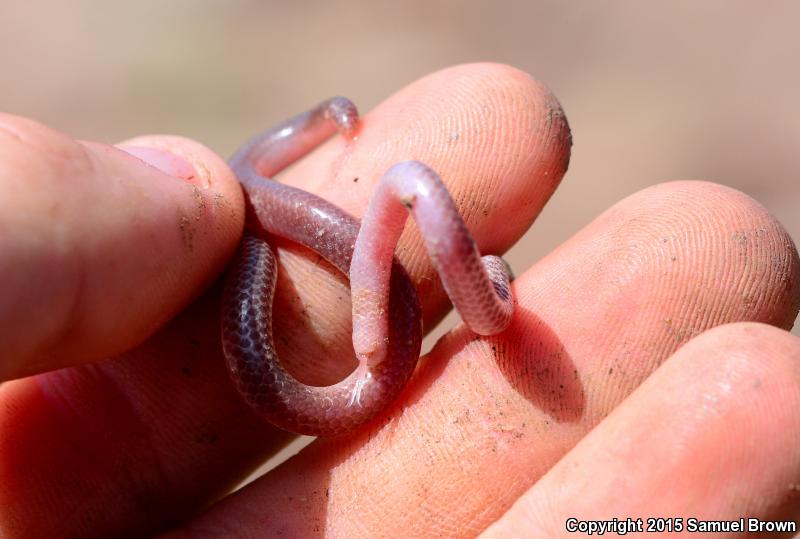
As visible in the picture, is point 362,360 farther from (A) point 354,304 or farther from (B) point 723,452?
(B) point 723,452

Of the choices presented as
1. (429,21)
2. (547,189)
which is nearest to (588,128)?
(429,21)

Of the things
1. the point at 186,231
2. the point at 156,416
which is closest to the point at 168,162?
the point at 186,231

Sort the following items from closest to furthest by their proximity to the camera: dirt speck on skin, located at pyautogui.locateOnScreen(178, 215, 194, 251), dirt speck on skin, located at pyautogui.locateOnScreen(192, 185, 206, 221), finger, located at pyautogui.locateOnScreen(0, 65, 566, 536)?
1. dirt speck on skin, located at pyautogui.locateOnScreen(178, 215, 194, 251)
2. dirt speck on skin, located at pyautogui.locateOnScreen(192, 185, 206, 221)
3. finger, located at pyautogui.locateOnScreen(0, 65, 566, 536)

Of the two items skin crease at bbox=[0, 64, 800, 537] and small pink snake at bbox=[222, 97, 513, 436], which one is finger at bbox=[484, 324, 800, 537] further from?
small pink snake at bbox=[222, 97, 513, 436]

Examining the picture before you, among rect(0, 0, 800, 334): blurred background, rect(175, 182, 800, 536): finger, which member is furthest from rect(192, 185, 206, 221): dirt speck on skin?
rect(0, 0, 800, 334): blurred background

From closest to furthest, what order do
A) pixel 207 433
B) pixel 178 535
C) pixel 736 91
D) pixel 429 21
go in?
1. pixel 178 535
2. pixel 207 433
3. pixel 736 91
4. pixel 429 21

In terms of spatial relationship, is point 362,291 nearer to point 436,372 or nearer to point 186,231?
point 436,372

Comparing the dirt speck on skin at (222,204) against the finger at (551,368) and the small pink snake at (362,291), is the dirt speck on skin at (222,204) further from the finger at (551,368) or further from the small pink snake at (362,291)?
the finger at (551,368)
